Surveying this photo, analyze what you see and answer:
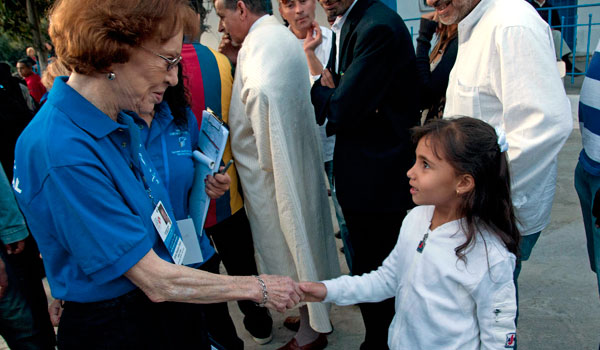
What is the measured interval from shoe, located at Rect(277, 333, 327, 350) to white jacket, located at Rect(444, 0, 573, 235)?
1.44m

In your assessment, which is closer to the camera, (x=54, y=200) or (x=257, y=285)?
(x=54, y=200)

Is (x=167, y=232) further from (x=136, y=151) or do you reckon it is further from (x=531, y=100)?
(x=531, y=100)

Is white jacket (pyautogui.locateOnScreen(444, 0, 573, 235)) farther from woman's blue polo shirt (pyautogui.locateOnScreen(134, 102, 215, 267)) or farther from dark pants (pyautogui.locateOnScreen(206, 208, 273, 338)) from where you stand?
dark pants (pyautogui.locateOnScreen(206, 208, 273, 338))

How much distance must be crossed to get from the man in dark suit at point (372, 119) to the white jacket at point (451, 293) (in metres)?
0.51

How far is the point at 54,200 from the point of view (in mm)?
1236

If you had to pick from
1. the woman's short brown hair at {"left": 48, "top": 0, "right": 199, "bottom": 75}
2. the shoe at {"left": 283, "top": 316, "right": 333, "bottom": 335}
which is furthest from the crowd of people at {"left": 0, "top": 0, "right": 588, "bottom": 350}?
the shoe at {"left": 283, "top": 316, "right": 333, "bottom": 335}

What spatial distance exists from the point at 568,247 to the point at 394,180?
219 centimetres

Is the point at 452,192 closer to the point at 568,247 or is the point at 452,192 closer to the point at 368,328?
the point at 368,328

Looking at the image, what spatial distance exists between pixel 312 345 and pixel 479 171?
5.49 ft

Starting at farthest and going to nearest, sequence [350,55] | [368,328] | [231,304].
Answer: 1. [231,304]
2. [368,328]
3. [350,55]

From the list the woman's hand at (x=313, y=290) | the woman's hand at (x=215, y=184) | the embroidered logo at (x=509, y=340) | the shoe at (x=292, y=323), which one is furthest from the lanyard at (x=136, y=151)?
the shoe at (x=292, y=323)

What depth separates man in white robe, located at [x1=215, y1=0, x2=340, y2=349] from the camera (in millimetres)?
2396

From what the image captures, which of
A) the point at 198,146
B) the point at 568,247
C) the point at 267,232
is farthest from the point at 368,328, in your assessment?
the point at 568,247

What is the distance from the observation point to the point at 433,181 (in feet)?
5.45
